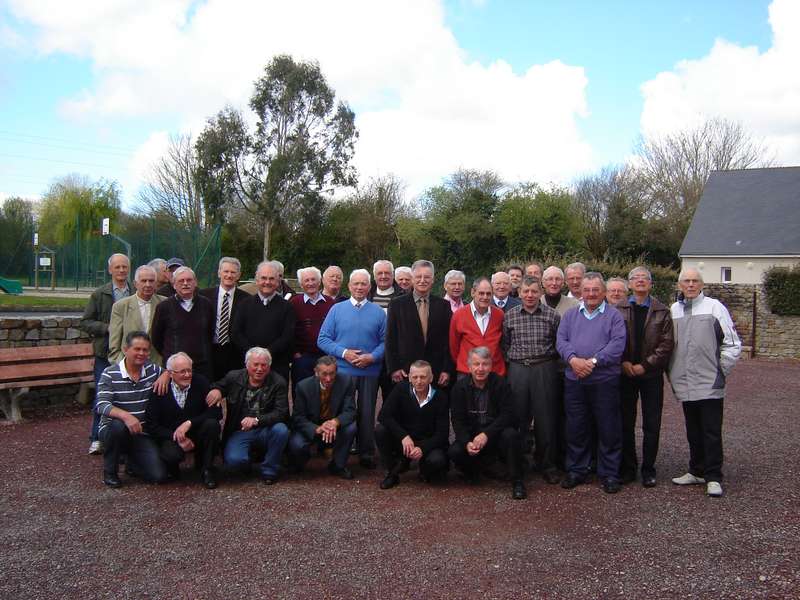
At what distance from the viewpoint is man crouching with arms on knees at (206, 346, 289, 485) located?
215 inches

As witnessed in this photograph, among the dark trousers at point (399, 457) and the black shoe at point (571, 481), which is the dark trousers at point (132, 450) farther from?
the black shoe at point (571, 481)

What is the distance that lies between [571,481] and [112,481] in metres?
3.73

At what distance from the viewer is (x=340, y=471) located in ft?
18.8

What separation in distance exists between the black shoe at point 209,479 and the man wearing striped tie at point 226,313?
1.01 metres

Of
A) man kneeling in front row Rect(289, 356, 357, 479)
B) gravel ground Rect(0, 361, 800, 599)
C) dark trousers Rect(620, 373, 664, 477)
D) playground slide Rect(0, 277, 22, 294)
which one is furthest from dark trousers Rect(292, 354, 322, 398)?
playground slide Rect(0, 277, 22, 294)

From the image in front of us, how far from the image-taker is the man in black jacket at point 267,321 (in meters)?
5.93

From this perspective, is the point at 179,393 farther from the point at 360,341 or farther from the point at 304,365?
the point at 360,341

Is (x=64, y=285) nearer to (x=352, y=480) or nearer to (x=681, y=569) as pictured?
(x=352, y=480)

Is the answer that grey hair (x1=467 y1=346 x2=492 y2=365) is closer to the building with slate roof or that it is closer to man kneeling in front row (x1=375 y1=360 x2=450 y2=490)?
man kneeling in front row (x1=375 y1=360 x2=450 y2=490)

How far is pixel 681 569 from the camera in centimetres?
382

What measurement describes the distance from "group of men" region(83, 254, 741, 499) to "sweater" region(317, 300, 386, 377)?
1 centimetres

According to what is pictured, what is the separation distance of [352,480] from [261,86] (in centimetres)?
3382

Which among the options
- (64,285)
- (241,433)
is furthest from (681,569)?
(64,285)

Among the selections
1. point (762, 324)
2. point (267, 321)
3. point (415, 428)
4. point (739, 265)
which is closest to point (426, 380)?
Answer: point (415, 428)
